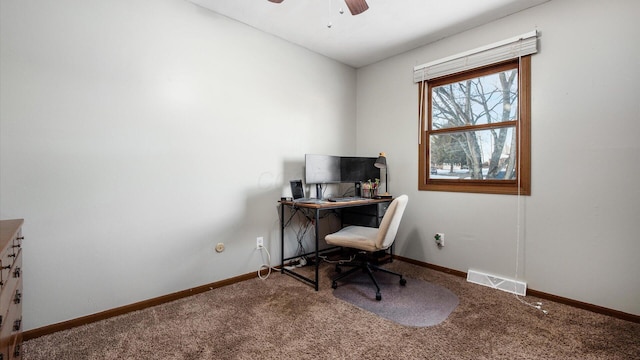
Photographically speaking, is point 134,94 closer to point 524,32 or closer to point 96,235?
point 96,235

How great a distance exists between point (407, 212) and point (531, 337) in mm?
1627

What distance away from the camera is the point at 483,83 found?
9.02ft

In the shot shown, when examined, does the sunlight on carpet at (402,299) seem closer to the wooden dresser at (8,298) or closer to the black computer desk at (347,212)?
the black computer desk at (347,212)

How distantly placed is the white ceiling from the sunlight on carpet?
240cm

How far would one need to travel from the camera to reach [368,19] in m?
2.57

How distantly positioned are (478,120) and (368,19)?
4.64 ft

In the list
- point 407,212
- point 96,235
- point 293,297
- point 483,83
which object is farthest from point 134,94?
point 483,83

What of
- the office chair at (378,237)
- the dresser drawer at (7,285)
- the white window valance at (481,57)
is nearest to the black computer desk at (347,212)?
the office chair at (378,237)

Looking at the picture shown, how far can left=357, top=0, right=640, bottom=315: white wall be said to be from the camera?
2.00 meters

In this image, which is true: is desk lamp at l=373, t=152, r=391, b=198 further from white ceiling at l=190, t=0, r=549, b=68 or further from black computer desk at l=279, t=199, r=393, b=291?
white ceiling at l=190, t=0, r=549, b=68

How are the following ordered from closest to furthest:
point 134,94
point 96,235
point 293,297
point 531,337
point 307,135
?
1. point 531,337
2. point 96,235
3. point 134,94
4. point 293,297
5. point 307,135

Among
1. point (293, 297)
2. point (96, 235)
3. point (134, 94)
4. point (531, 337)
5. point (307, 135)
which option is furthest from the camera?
point (307, 135)

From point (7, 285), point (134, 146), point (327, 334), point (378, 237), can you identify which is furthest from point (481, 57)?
point (7, 285)

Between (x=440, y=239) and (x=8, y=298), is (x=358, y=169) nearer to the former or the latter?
(x=440, y=239)
